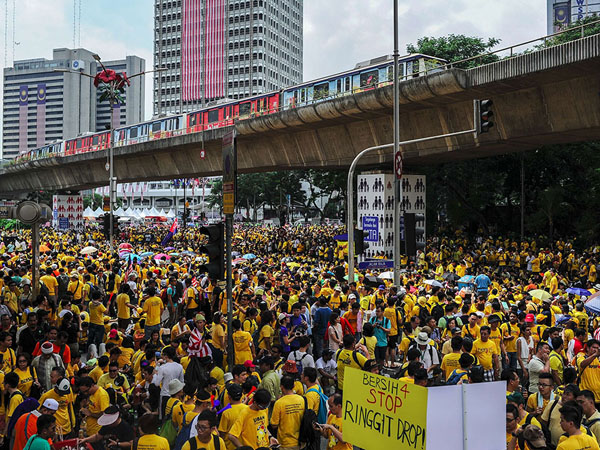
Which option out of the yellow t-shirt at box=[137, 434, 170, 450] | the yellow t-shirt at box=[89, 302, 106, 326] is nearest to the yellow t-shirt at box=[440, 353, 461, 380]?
the yellow t-shirt at box=[137, 434, 170, 450]

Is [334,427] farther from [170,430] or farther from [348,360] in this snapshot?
[348,360]

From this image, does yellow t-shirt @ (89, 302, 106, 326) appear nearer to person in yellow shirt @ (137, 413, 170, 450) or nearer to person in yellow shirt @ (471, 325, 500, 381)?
person in yellow shirt @ (471, 325, 500, 381)

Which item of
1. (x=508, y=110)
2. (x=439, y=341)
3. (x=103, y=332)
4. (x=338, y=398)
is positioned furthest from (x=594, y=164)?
(x=338, y=398)

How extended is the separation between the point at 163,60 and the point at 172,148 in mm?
125194

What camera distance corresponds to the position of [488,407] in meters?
4.93

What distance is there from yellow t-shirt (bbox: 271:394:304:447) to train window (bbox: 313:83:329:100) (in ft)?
77.4

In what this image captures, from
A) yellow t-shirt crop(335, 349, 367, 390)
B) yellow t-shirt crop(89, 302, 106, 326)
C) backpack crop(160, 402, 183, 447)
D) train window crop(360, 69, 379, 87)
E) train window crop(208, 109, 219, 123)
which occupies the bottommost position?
backpack crop(160, 402, 183, 447)

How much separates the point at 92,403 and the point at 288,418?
245cm

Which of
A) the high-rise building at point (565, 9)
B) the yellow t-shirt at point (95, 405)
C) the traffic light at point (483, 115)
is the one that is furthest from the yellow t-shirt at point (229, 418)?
the high-rise building at point (565, 9)

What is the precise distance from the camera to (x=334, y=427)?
6.42 metres

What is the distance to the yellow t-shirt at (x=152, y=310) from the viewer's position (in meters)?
13.0

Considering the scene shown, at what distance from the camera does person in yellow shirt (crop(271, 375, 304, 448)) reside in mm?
6578

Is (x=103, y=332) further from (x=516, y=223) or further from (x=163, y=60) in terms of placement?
(x=163, y=60)

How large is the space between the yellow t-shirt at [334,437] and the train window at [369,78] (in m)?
21.6
